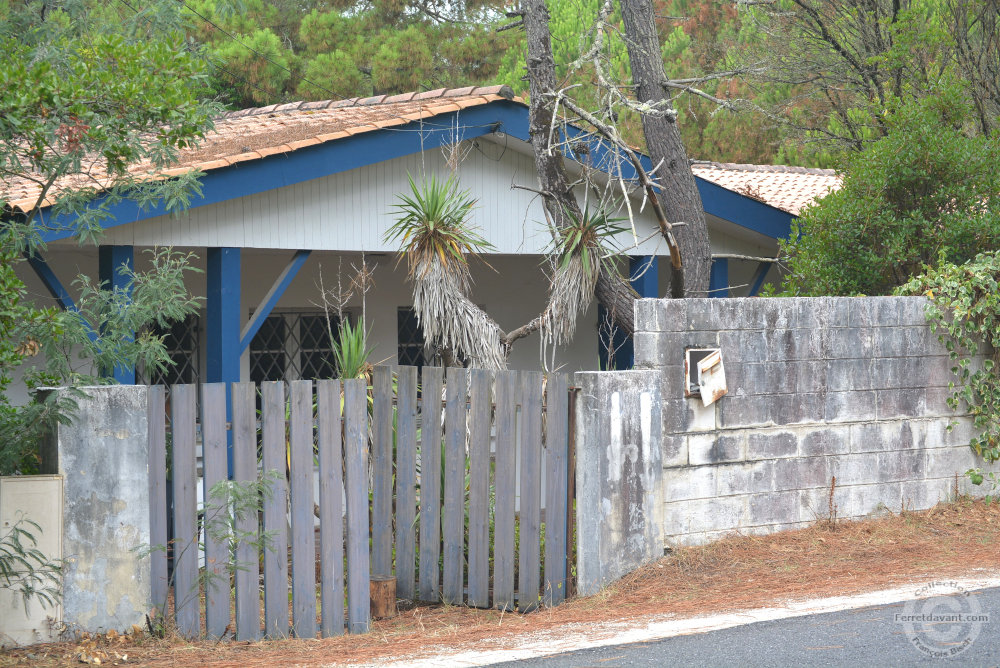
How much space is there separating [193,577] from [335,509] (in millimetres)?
825

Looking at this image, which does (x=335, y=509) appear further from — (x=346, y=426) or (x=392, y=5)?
(x=392, y=5)

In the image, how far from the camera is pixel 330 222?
948cm

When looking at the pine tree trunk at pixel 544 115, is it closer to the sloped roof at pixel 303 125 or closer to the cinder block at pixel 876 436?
the sloped roof at pixel 303 125

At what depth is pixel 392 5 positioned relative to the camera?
2409 cm

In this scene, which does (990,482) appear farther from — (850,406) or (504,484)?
(504,484)

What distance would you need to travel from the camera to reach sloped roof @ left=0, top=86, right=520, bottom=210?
26.9 ft

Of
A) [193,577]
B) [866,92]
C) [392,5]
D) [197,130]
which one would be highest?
[392,5]

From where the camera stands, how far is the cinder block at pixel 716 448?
637cm

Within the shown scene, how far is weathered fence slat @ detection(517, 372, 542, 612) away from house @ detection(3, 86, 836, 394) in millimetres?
2459

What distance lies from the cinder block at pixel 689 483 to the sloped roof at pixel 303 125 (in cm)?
421

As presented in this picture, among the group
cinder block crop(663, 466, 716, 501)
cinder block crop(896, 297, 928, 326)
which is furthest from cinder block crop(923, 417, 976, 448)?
cinder block crop(663, 466, 716, 501)

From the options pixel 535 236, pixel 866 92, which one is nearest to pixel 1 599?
pixel 535 236

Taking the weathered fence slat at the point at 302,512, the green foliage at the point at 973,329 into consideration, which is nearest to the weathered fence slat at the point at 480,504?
the weathered fence slat at the point at 302,512

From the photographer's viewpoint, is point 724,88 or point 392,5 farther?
point 392,5
